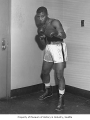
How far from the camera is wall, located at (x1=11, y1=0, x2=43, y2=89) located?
3688mm

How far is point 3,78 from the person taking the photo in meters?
3.59

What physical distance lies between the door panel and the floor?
1.08ft

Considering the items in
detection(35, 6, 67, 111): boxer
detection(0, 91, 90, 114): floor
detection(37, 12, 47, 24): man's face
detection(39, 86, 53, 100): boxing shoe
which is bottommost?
detection(0, 91, 90, 114): floor

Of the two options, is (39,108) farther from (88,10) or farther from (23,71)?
(88,10)

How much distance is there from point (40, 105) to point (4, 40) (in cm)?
133

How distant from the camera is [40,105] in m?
3.36

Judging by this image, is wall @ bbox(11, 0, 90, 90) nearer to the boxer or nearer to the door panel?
the door panel

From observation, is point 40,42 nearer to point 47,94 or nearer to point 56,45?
point 56,45

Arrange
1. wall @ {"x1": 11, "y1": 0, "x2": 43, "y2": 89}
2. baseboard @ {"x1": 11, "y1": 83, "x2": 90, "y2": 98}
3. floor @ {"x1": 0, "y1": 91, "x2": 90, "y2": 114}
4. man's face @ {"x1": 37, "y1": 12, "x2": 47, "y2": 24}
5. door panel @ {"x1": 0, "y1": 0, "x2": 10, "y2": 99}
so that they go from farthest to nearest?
baseboard @ {"x1": 11, "y1": 83, "x2": 90, "y2": 98}
wall @ {"x1": 11, "y1": 0, "x2": 43, "y2": 89}
door panel @ {"x1": 0, "y1": 0, "x2": 10, "y2": 99}
man's face @ {"x1": 37, "y1": 12, "x2": 47, "y2": 24}
floor @ {"x1": 0, "y1": 91, "x2": 90, "y2": 114}

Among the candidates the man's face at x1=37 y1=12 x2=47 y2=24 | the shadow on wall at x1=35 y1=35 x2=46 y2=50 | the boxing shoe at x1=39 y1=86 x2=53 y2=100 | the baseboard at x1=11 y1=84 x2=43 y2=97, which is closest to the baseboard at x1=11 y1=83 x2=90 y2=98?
the baseboard at x1=11 y1=84 x2=43 y2=97

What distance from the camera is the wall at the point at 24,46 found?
369 cm

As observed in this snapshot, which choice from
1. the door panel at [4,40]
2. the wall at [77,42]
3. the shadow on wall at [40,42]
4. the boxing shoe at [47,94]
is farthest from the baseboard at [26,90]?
the shadow on wall at [40,42]

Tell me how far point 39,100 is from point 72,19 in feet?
5.73

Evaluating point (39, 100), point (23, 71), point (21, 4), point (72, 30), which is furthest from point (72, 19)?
point (39, 100)
